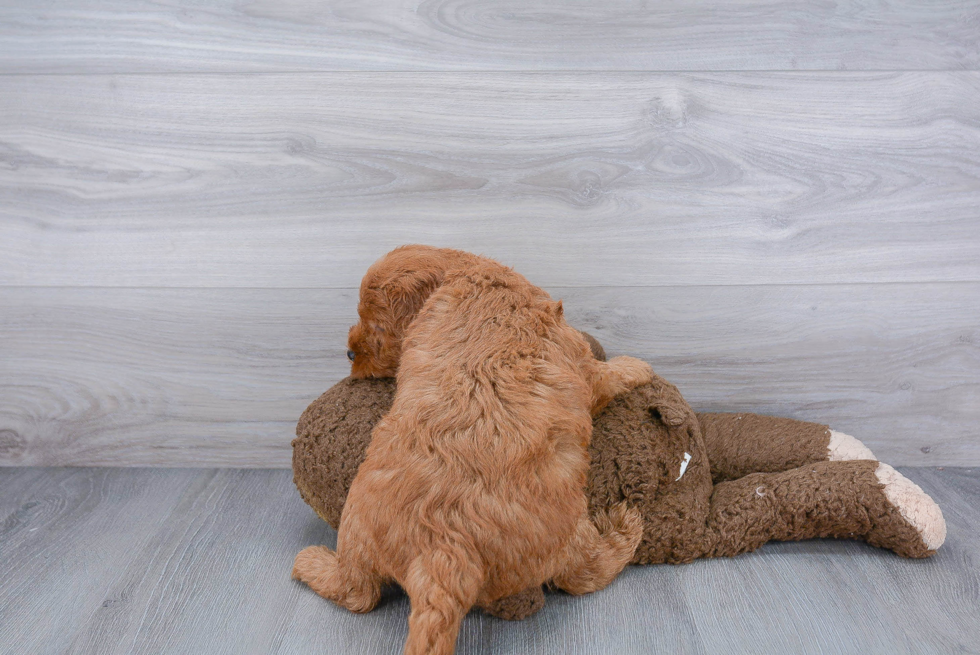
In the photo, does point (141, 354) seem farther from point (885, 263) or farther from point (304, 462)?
point (885, 263)

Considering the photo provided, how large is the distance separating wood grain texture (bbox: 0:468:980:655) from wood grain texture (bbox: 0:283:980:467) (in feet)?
0.62

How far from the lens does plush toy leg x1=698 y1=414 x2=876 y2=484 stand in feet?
3.91

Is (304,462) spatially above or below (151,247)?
below

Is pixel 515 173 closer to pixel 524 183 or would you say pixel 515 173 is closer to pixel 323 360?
pixel 524 183

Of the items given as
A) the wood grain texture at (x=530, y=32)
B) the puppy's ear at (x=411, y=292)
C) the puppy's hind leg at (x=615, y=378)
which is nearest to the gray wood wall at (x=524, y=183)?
the wood grain texture at (x=530, y=32)

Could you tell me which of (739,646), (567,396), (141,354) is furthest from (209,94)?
(739,646)

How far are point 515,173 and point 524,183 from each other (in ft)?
0.08

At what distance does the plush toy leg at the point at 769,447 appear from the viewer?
1.19m

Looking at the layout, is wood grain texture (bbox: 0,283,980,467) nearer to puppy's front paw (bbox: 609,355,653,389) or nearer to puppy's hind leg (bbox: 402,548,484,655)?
puppy's front paw (bbox: 609,355,653,389)

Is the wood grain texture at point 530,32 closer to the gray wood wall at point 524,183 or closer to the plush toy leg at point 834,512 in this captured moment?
the gray wood wall at point 524,183

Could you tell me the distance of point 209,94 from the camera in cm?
124

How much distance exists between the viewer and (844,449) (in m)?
1.19

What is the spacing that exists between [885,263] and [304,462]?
3.57 feet

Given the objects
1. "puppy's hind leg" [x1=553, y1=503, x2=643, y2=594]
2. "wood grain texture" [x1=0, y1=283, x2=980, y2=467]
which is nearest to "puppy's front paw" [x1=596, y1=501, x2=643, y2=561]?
"puppy's hind leg" [x1=553, y1=503, x2=643, y2=594]
